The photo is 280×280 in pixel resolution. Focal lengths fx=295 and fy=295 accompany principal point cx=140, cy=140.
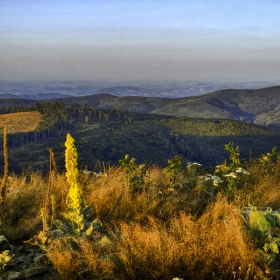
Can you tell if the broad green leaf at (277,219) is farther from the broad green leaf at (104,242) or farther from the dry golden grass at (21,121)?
the dry golden grass at (21,121)

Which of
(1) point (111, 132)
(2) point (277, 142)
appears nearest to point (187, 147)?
(1) point (111, 132)

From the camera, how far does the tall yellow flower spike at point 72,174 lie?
11.1ft

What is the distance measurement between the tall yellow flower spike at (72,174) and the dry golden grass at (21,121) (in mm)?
87702

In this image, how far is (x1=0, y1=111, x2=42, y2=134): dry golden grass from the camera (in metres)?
86.8

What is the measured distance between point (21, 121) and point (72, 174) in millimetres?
95477

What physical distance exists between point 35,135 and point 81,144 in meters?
16.5

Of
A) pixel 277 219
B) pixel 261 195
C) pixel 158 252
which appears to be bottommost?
pixel 261 195

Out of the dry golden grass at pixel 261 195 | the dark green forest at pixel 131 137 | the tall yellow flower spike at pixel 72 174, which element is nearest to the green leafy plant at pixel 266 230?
the dry golden grass at pixel 261 195

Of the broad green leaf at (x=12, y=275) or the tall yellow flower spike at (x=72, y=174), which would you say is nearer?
the broad green leaf at (x=12, y=275)

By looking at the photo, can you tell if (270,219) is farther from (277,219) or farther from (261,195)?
(261,195)

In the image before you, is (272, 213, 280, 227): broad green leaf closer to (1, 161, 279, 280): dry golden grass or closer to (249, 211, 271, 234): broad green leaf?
(249, 211, 271, 234): broad green leaf

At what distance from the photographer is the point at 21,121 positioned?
91.7 meters

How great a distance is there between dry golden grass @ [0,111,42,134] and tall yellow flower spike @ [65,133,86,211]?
87702 mm

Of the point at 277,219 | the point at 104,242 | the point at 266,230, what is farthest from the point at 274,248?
the point at 104,242
